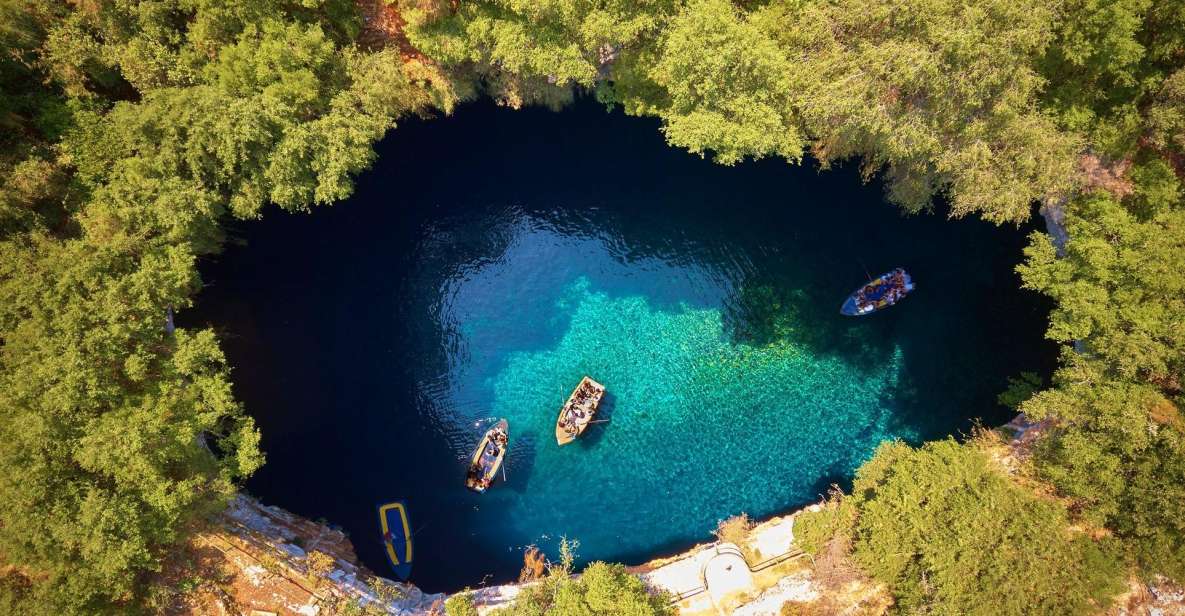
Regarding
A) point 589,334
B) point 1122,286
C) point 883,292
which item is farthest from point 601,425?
point 1122,286

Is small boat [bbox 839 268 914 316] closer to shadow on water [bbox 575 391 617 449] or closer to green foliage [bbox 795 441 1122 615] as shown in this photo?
green foliage [bbox 795 441 1122 615]

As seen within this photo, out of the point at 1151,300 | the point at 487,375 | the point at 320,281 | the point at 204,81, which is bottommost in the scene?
the point at 1151,300

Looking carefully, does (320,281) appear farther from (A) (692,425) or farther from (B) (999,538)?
(B) (999,538)

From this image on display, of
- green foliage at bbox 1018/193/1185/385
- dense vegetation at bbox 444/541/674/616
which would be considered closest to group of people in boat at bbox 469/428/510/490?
dense vegetation at bbox 444/541/674/616

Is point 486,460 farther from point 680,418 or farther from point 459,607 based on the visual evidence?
point 680,418

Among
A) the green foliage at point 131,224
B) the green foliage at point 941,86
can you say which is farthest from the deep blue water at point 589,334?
the green foliage at point 941,86

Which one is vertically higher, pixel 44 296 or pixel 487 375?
pixel 44 296

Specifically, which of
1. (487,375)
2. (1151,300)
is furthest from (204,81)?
(1151,300)
